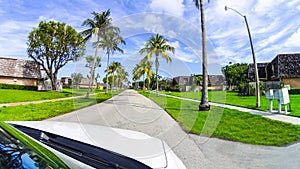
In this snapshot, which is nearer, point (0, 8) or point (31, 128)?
point (31, 128)

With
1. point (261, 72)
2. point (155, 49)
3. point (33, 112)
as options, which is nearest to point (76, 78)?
point (155, 49)

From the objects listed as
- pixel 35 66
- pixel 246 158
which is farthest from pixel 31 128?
pixel 35 66

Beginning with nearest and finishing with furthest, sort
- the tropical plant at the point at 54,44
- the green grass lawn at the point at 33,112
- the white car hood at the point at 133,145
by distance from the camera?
1. the white car hood at the point at 133,145
2. the green grass lawn at the point at 33,112
3. the tropical plant at the point at 54,44

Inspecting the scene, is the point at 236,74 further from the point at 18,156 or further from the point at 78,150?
the point at 18,156

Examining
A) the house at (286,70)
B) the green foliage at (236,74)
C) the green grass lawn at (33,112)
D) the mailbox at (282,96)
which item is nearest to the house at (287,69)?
the house at (286,70)

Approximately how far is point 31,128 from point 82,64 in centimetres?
485

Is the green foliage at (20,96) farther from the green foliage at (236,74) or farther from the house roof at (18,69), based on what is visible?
the green foliage at (236,74)

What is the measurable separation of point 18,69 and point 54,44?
42.2ft

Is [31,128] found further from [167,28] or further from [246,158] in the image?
[167,28]

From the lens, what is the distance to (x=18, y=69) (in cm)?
4647

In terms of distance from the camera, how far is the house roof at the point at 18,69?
148ft

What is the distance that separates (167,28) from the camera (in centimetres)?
591

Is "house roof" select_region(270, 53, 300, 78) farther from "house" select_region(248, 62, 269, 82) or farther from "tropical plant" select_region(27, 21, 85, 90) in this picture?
"tropical plant" select_region(27, 21, 85, 90)

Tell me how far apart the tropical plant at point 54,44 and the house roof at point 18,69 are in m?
8.20
